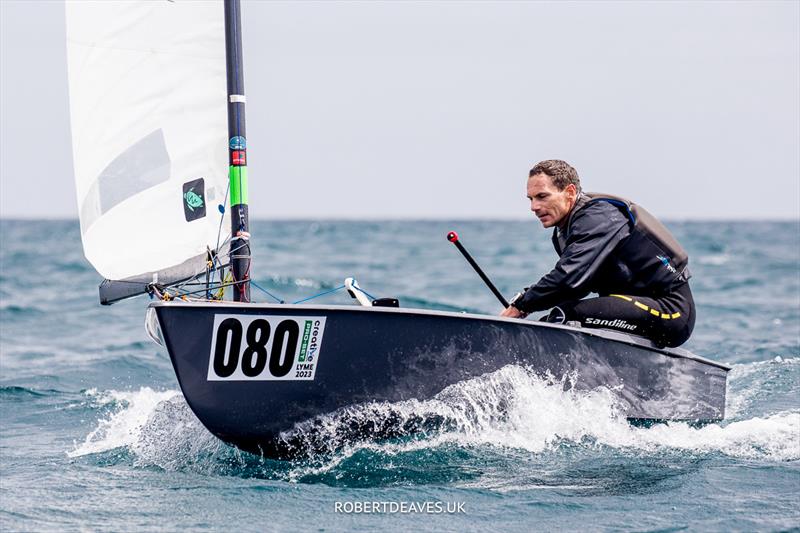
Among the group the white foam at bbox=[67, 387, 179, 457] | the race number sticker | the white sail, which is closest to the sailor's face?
the race number sticker

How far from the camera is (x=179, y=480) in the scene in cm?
462

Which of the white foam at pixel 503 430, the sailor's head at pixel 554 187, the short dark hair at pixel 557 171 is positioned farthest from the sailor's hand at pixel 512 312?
the short dark hair at pixel 557 171

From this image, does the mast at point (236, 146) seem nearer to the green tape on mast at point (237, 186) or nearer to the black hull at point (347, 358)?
the green tape on mast at point (237, 186)

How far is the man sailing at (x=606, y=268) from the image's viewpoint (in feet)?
16.2

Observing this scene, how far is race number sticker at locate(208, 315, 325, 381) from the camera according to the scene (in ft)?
14.5

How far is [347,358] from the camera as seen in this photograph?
180 inches

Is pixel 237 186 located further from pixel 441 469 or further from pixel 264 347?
pixel 441 469

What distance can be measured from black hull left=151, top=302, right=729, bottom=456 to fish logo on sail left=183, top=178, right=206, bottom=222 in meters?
1.04

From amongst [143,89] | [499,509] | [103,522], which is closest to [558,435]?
[499,509]

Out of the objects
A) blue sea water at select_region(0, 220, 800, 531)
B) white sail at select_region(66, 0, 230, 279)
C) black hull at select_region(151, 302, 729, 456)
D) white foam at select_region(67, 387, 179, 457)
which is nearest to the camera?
blue sea water at select_region(0, 220, 800, 531)

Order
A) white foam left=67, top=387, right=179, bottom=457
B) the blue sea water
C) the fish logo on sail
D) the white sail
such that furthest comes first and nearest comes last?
white foam left=67, top=387, right=179, bottom=457
the fish logo on sail
the white sail
the blue sea water

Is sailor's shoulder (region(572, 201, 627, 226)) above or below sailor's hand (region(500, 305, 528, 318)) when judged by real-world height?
above

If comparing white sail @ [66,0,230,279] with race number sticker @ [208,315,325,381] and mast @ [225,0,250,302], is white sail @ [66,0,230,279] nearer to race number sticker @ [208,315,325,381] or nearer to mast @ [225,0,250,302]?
mast @ [225,0,250,302]

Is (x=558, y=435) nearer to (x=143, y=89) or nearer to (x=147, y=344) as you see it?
(x=143, y=89)
